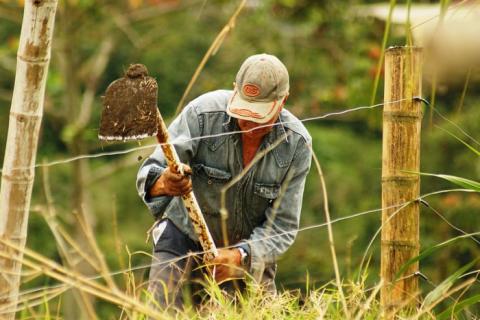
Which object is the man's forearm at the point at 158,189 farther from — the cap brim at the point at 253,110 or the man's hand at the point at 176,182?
the cap brim at the point at 253,110

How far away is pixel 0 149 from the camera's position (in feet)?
59.4

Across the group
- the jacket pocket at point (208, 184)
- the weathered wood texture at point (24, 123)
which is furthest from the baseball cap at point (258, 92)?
the weathered wood texture at point (24, 123)

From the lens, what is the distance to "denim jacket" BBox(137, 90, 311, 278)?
4.82m

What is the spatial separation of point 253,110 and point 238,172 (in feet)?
1.23

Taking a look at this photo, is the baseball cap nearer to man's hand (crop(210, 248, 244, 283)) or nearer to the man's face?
the man's face

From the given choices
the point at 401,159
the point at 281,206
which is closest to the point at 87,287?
the point at 401,159

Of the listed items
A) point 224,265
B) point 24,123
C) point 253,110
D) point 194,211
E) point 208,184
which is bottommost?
point 224,265

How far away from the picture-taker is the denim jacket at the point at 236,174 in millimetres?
4824

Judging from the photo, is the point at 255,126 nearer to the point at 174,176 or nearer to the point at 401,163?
the point at 174,176

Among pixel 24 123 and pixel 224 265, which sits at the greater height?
pixel 24 123

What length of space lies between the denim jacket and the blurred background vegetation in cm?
750

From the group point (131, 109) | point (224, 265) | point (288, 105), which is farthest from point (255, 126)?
point (288, 105)

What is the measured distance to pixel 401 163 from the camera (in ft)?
14.0

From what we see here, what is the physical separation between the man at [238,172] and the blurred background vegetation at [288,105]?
751 cm
